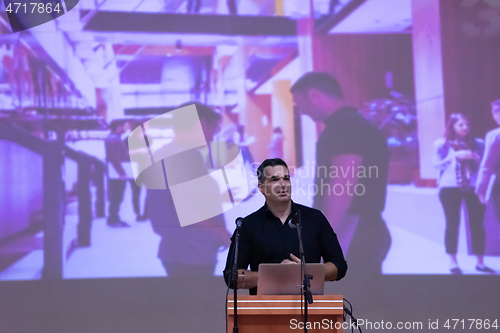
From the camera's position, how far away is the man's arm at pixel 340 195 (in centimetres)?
438

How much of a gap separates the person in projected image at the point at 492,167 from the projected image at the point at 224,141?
13 mm

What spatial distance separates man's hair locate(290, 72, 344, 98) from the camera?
445 cm

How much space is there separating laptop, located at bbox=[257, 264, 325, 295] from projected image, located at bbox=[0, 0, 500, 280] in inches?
88.6

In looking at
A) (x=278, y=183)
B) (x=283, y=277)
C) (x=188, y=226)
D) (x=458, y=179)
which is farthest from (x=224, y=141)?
(x=283, y=277)

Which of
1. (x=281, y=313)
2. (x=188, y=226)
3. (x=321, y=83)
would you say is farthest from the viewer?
(x=321, y=83)

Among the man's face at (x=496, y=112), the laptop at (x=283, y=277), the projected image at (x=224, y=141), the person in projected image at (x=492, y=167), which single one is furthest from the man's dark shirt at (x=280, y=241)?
the man's face at (x=496, y=112)

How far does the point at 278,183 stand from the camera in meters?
2.53

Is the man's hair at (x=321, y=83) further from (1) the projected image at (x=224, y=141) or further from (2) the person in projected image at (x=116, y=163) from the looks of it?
(2) the person in projected image at (x=116, y=163)

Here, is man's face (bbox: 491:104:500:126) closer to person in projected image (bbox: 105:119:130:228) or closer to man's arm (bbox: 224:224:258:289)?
man's arm (bbox: 224:224:258:289)

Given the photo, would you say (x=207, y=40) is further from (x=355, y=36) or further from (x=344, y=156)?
(x=344, y=156)

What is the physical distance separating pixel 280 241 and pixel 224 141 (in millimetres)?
1968

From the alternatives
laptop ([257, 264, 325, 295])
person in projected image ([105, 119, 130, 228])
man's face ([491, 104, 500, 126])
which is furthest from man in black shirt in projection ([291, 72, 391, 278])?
laptop ([257, 264, 325, 295])

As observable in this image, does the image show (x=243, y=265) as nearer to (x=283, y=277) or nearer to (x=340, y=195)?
(x=283, y=277)

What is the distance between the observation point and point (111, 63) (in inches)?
173
